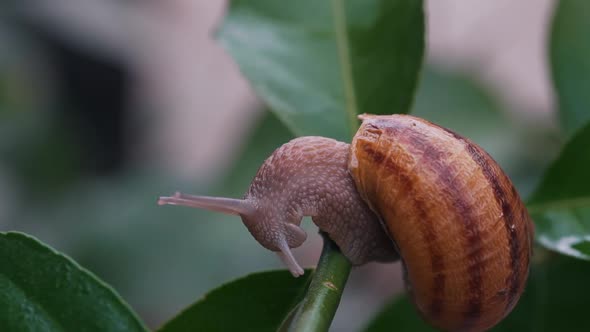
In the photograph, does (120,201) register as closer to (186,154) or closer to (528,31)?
(186,154)

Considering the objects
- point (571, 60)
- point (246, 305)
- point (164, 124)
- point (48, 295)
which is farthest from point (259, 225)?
point (164, 124)

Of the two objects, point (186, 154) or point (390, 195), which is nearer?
point (390, 195)

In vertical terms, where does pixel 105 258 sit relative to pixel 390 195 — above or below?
below

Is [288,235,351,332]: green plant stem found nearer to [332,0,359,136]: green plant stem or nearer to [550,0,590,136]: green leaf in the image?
[332,0,359,136]: green plant stem

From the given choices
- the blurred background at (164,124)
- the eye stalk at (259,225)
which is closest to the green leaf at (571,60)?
the blurred background at (164,124)

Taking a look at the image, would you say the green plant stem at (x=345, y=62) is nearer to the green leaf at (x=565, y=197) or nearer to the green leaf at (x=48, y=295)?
the green leaf at (x=565, y=197)

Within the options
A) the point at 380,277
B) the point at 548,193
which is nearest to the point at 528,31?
the point at 380,277
